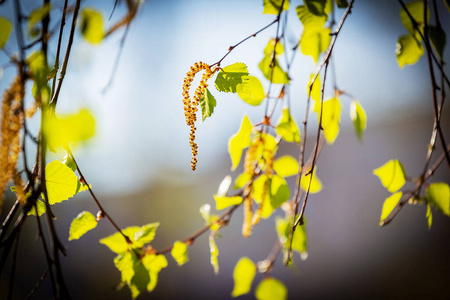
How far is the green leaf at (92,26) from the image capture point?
13.6 inches

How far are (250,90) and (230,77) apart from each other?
0.04 meters

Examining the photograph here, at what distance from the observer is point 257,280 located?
12.4 ft

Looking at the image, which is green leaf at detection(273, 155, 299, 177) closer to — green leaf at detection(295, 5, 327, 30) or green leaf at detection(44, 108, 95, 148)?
green leaf at detection(295, 5, 327, 30)

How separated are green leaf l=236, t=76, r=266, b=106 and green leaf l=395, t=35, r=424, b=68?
0.81ft

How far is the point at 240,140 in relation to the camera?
0.55 metres

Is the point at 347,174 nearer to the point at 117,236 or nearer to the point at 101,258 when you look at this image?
the point at 101,258

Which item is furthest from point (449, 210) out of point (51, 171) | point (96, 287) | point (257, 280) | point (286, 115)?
point (96, 287)

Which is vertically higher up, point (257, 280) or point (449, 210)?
point (449, 210)

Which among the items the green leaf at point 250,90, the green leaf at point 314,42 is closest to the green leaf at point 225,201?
the green leaf at point 250,90

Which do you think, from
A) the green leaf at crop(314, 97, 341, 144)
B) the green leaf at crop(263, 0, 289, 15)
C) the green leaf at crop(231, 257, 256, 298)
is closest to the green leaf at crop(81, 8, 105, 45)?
the green leaf at crop(263, 0, 289, 15)

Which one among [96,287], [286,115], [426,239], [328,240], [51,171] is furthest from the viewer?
[328,240]

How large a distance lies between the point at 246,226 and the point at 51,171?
1.12 ft

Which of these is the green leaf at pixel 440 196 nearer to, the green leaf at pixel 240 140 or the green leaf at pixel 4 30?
the green leaf at pixel 240 140

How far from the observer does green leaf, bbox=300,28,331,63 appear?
0.59m
